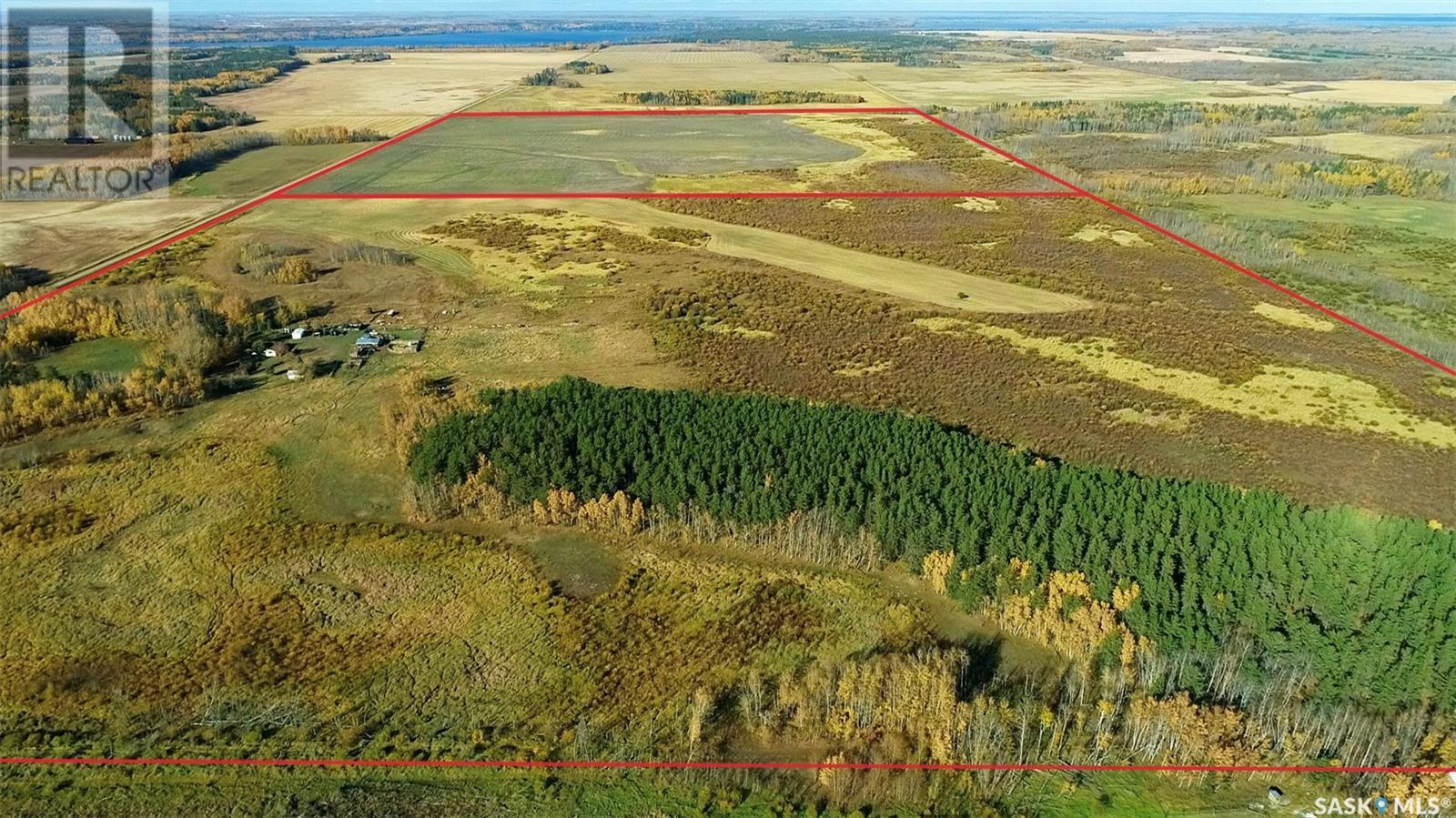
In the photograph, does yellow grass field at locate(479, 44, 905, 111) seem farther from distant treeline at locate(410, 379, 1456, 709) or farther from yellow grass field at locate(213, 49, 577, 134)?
distant treeline at locate(410, 379, 1456, 709)

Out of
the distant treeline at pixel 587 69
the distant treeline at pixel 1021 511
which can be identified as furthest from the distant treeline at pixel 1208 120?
the distant treeline at pixel 587 69

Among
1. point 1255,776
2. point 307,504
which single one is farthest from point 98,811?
point 1255,776

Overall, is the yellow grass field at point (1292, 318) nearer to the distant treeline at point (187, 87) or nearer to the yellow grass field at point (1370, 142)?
the yellow grass field at point (1370, 142)

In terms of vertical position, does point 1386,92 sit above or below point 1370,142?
above

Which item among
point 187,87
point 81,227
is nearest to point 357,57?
point 187,87

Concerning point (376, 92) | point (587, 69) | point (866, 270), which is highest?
point (587, 69)

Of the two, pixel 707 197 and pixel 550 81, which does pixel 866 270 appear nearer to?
pixel 707 197

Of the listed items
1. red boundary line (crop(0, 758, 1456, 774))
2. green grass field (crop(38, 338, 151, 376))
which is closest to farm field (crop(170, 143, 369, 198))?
green grass field (crop(38, 338, 151, 376))
